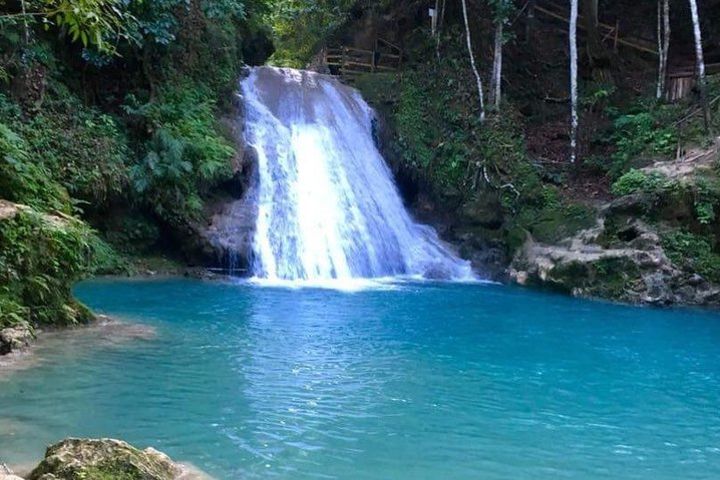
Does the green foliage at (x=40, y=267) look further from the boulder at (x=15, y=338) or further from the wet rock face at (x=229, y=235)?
the wet rock face at (x=229, y=235)

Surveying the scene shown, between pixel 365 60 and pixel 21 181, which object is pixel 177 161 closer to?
pixel 21 181

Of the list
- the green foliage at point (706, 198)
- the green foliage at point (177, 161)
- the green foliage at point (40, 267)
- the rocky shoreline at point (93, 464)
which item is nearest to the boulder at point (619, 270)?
the green foliage at point (706, 198)

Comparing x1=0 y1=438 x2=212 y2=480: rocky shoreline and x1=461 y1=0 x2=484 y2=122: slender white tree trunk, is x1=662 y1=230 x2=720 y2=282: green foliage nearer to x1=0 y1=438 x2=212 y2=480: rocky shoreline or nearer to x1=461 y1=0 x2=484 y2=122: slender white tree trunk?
x1=461 y1=0 x2=484 y2=122: slender white tree trunk

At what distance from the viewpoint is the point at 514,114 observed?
877 inches

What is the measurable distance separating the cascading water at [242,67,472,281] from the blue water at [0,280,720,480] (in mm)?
4410

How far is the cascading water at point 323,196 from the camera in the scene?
690 inches

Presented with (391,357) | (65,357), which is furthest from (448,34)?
(65,357)

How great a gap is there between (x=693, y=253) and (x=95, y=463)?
14083 mm

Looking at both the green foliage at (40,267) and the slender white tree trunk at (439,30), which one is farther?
the slender white tree trunk at (439,30)

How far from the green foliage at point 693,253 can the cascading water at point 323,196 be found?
5.10 metres

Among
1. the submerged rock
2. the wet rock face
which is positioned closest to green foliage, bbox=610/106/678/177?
the wet rock face

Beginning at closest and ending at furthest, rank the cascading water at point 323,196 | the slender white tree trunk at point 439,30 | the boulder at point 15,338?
the boulder at point 15,338
the cascading water at point 323,196
the slender white tree trunk at point 439,30

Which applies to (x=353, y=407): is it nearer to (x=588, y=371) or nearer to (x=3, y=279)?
(x=588, y=371)

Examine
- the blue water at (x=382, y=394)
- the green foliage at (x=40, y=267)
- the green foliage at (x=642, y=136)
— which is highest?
the green foliage at (x=642, y=136)
